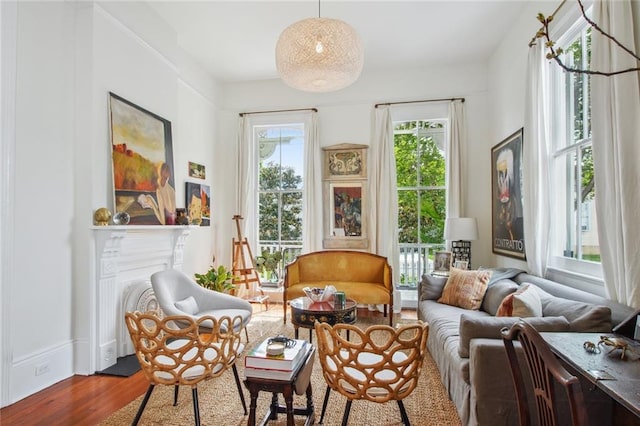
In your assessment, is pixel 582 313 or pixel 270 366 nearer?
pixel 270 366

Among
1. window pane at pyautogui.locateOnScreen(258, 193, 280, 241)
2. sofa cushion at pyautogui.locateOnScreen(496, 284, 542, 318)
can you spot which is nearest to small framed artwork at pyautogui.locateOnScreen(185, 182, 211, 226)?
window pane at pyautogui.locateOnScreen(258, 193, 280, 241)

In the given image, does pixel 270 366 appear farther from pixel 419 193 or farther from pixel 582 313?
pixel 419 193

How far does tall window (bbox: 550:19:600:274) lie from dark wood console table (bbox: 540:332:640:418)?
144 cm

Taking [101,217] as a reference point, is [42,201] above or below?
above

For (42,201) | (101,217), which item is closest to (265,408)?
(101,217)

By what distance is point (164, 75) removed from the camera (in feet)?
13.9

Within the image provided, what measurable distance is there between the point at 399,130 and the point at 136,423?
16.2 feet

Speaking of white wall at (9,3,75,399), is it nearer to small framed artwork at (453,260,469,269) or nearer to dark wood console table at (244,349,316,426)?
dark wood console table at (244,349,316,426)

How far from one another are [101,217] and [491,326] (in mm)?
3278

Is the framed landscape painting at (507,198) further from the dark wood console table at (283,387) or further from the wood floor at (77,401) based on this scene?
the wood floor at (77,401)

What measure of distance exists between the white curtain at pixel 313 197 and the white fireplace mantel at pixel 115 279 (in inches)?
87.5

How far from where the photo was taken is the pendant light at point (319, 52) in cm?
288

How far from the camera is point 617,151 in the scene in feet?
7.22

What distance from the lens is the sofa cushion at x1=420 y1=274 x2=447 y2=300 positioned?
389cm
